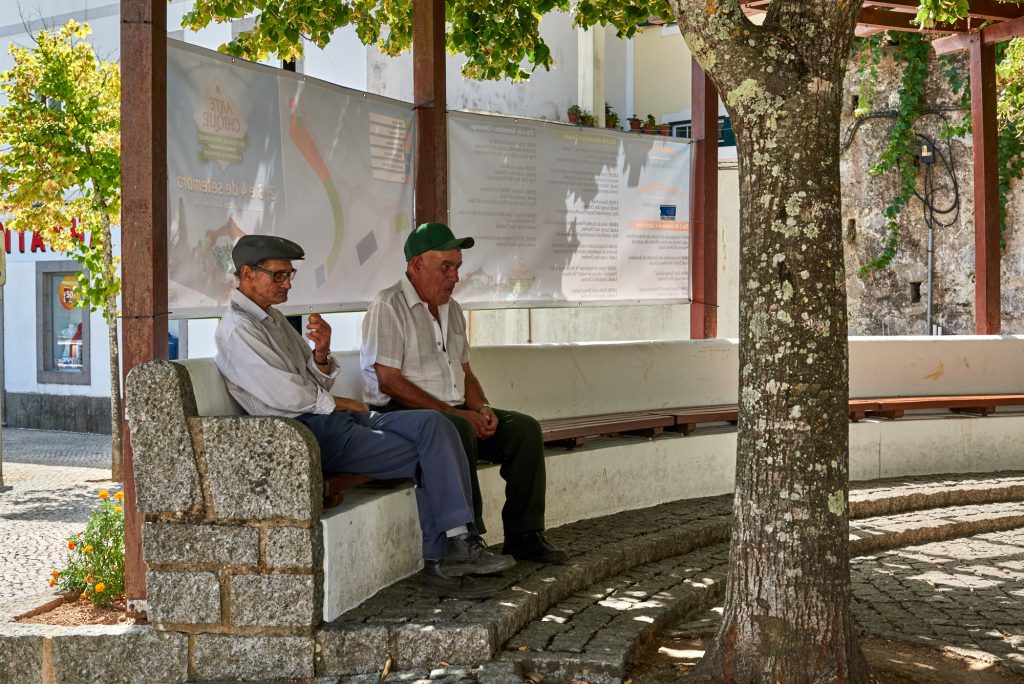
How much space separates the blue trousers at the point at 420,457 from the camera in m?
4.89

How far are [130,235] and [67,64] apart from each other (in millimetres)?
8531

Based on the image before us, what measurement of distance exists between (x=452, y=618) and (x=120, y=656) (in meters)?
1.26

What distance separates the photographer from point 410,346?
5.69 metres

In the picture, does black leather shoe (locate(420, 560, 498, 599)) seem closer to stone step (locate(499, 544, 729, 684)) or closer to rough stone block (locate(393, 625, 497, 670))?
stone step (locate(499, 544, 729, 684))

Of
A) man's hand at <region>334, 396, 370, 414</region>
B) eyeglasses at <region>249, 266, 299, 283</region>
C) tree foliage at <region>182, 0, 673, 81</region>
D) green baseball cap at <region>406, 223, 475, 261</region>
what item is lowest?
man's hand at <region>334, 396, 370, 414</region>

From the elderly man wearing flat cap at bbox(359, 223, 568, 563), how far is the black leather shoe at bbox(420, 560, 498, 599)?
2.22ft

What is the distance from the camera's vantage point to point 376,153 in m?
7.09

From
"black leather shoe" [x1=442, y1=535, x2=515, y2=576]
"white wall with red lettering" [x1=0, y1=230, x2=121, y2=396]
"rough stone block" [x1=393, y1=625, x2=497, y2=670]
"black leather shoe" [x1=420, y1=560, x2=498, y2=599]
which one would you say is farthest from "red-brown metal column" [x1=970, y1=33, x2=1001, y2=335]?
"white wall with red lettering" [x1=0, y1=230, x2=121, y2=396]

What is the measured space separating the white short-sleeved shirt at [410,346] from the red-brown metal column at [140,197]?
3.08ft

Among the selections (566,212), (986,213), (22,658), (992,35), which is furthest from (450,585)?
(992,35)

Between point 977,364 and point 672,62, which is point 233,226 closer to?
point 977,364

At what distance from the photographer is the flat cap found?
493 centimetres

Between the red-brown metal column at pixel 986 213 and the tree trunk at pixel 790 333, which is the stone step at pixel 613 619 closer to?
the tree trunk at pixel 790 333

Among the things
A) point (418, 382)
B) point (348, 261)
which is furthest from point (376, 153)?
point (418, 382)
